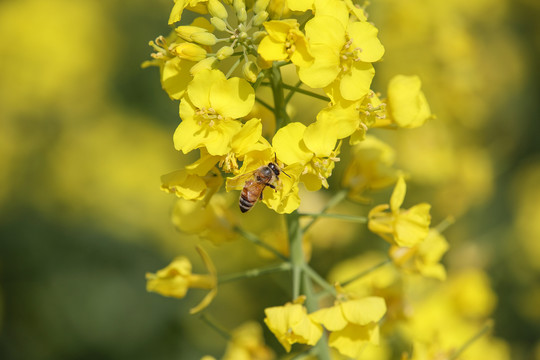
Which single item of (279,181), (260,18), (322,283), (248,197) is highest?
(260,18)

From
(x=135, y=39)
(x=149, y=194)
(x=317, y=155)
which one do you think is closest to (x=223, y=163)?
(x=317, y=155)

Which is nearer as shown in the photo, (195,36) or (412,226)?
(195,36)

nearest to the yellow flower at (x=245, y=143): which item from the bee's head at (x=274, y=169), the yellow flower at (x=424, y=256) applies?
the bee's head at (x=274, y=169)

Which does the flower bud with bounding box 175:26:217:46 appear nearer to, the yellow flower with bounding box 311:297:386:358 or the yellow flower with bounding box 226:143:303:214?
the yellow flower with bounding box 226:143:303:214

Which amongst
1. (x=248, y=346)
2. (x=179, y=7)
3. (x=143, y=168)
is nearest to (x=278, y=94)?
(x=179, y=7)

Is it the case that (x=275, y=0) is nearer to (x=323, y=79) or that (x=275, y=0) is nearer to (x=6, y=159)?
(x=323, y=79)

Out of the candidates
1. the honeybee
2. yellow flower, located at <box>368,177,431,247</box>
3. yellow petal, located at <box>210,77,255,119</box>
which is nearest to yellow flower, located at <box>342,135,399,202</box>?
yellow flower, located at <box>368,177,431,247</box>

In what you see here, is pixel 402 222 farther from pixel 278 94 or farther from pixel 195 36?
pixel 195 36

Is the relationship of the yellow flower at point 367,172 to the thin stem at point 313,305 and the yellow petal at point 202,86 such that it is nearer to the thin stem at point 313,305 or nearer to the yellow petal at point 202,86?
the thin stem at point 313,305
